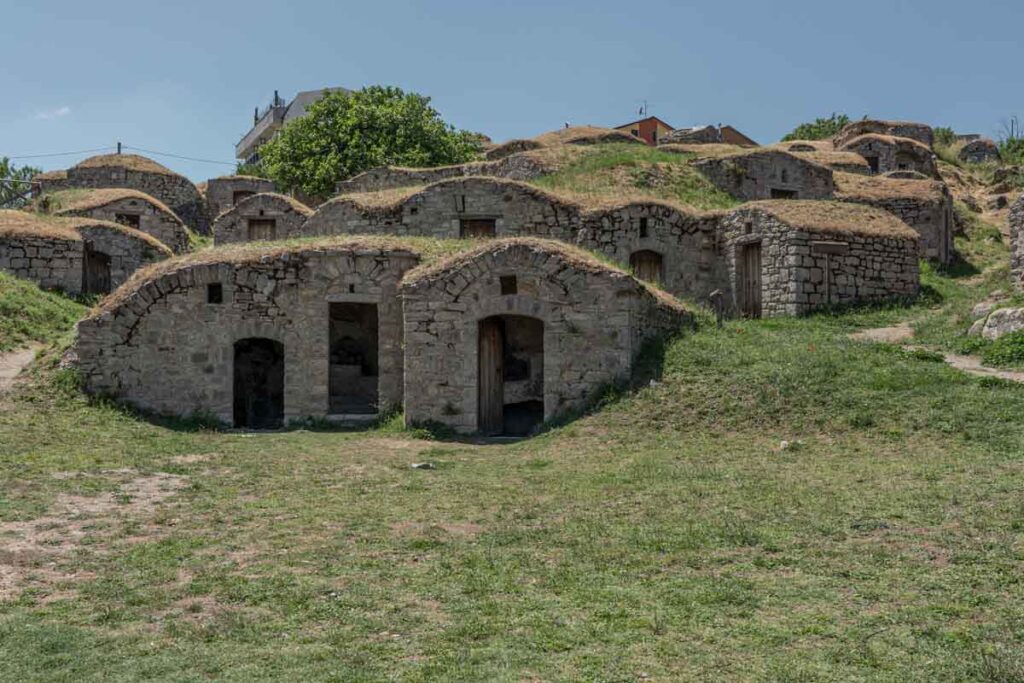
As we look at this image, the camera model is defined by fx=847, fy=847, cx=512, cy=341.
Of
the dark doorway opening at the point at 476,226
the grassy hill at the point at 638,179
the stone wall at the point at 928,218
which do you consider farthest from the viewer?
the grassy hill at the point at 638,179

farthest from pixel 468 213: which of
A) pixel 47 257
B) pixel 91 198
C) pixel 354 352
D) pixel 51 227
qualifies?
pixel 91 198

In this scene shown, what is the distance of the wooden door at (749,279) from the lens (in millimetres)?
20766

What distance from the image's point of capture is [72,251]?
77.6ft

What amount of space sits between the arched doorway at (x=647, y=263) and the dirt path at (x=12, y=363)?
548 inches

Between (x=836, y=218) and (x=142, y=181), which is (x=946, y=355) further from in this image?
(x=142, y=181)

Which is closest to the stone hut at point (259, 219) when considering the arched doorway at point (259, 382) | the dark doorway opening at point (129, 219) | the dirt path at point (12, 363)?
the dark doorway opening at point (129, 219)

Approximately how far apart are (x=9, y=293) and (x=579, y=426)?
14.8 m

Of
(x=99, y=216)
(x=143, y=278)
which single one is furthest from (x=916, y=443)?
(x=99, y=216)

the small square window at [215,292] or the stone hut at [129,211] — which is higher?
the stone hut at [129,211]

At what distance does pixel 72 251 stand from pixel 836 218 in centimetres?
2036

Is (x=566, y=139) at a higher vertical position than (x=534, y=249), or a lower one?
higher

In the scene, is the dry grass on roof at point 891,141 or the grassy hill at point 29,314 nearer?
the grassy hill at point 29,314

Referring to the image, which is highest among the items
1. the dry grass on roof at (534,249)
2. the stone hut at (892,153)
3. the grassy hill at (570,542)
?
the stone hut at (892,153)

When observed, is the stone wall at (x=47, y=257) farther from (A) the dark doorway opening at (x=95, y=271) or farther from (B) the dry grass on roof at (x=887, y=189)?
(B) the dry grass on roof at (x=887, y=189)
